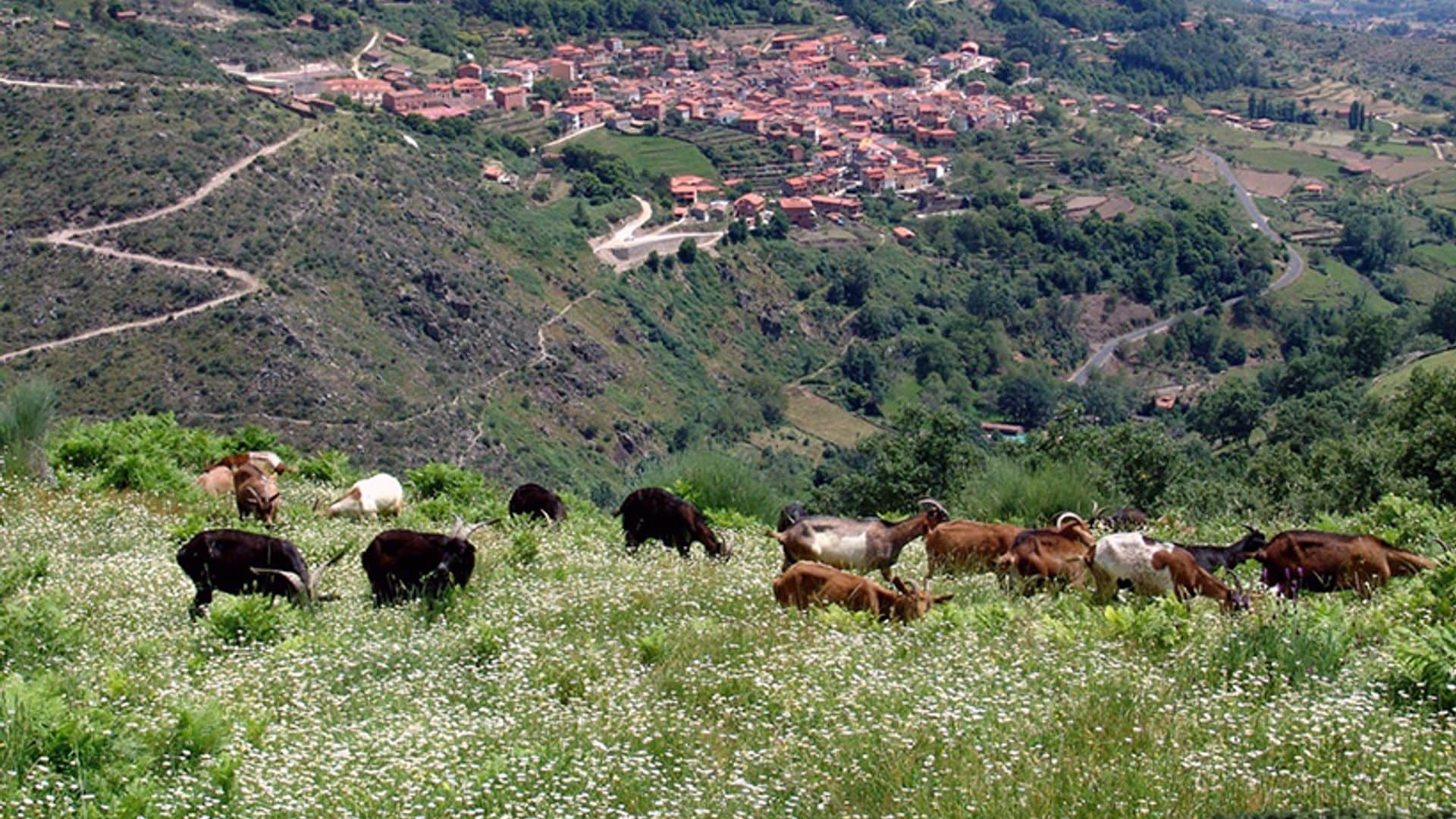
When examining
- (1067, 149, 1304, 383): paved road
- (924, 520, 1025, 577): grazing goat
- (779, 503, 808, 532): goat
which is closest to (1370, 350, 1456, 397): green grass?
(1067, 149, 1304, 383): paved road

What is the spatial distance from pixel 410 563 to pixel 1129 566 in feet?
17.3

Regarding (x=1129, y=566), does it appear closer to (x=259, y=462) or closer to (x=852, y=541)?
(x=852, y=541)

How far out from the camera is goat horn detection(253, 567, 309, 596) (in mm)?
10625

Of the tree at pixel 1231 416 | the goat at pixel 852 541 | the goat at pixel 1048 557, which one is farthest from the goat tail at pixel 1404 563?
the tree at pixel 1231 416

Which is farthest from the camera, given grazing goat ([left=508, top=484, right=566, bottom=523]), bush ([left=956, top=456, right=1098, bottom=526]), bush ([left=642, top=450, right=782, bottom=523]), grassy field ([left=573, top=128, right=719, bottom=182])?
grassy field ([left=573, top=128, right=719, bottom=182])

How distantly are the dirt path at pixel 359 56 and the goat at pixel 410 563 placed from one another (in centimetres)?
9527

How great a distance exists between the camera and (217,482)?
16.0 metres

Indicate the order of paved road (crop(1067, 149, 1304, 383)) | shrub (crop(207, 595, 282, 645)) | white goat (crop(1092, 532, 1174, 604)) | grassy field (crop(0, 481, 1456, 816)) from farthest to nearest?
paved road (crop(1067, 149, 1304, 383)) < white goat (crop(1092, 532, 1174, 604)) < shrub (crop(207, 595, 282, 645)) < grassy field (crop(0, 481, 1456, 816))

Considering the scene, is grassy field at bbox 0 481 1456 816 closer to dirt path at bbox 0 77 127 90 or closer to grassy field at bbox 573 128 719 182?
dirt path at bbox 0 77 127 90

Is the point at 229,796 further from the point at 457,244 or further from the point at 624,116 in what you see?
the point at 624,116

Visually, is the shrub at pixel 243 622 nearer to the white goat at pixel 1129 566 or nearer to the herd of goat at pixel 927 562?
the herd of goat at pixel 927 562

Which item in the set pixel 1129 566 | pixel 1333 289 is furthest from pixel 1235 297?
pixel 1129 566

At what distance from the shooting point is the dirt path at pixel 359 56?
347ft

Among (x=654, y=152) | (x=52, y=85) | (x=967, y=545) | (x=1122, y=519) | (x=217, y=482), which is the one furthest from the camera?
(x=654, y=152)
